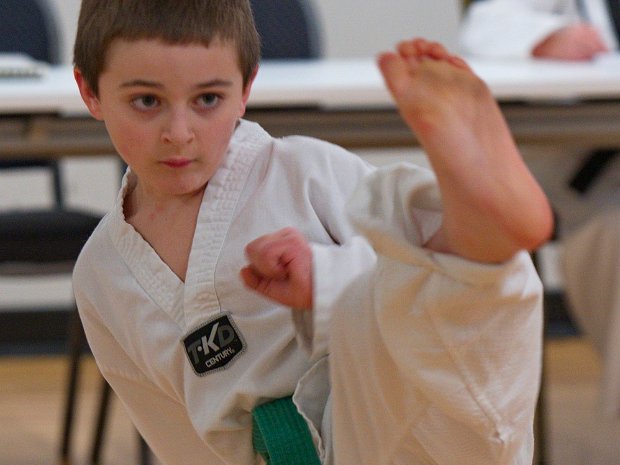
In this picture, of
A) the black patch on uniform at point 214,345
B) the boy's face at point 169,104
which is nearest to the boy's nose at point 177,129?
the boy's face at point 169,104

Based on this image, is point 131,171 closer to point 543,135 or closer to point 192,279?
point 192,279

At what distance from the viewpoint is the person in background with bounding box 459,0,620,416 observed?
8.43 ft

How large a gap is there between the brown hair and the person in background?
150 cm

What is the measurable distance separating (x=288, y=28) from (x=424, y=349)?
214 centimetres

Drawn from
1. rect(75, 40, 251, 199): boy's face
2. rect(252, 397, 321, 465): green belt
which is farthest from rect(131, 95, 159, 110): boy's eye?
rect(252, 397, 321, 465): green belt

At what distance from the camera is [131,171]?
4.34 ft

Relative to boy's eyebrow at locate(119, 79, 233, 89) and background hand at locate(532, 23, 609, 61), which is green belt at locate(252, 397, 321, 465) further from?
background hand at locate(532, 23, 609, 61)

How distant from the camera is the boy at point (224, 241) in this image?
100cm

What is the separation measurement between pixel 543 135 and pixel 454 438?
1204 mm

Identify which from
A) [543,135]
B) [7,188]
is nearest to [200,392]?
[543,135]

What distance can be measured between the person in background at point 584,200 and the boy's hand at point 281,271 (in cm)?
154

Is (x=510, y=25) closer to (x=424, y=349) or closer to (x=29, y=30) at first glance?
(x=29, y=30)

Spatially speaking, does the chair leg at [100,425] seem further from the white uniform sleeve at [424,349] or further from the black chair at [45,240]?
the white uniform sleeve at [424,349]

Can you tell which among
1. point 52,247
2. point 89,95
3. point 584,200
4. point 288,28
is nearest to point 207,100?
point 89,95
